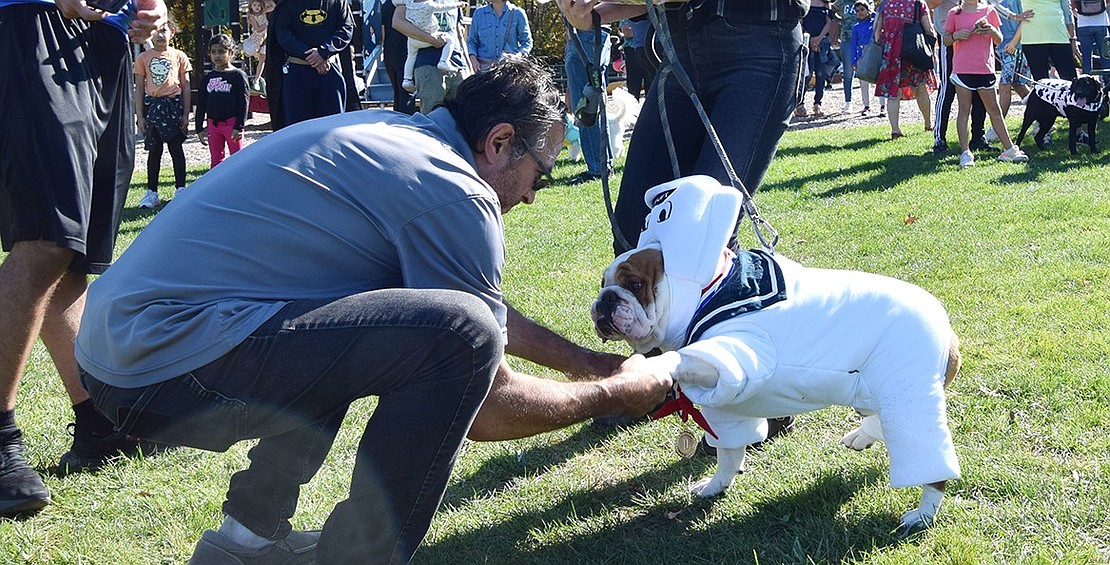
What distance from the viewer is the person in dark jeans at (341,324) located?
234 centimetres

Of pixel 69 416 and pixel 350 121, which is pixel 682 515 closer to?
pixel 350 121

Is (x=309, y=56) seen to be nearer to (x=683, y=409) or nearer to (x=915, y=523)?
(x=683, y=409)

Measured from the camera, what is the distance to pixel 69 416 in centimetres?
407

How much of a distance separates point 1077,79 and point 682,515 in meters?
8.62

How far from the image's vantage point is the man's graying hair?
8.52 ft

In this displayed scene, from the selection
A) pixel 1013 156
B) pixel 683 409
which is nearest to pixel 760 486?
pixel 683 409

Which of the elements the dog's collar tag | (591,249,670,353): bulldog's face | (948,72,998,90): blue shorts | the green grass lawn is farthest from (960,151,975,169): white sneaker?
(591,249,670,353): bulldog's face

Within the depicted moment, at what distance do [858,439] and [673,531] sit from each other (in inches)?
29.2

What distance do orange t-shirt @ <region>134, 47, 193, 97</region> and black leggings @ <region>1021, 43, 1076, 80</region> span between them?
8700mm

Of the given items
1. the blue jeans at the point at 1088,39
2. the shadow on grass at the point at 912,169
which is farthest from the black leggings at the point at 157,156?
the blue jeans at the point at 1088,39

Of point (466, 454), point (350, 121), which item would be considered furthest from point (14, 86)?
point (466, 454)

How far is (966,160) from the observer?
9.16 metres

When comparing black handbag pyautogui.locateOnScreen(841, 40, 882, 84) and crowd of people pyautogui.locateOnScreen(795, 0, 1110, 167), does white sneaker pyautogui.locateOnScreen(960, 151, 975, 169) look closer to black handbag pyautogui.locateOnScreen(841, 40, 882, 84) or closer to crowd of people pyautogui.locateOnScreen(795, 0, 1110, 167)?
crowd of people pyautogui.locateOnScreen(795, 0, 1110, 167)

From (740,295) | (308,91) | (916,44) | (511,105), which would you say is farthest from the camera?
(916,44)
